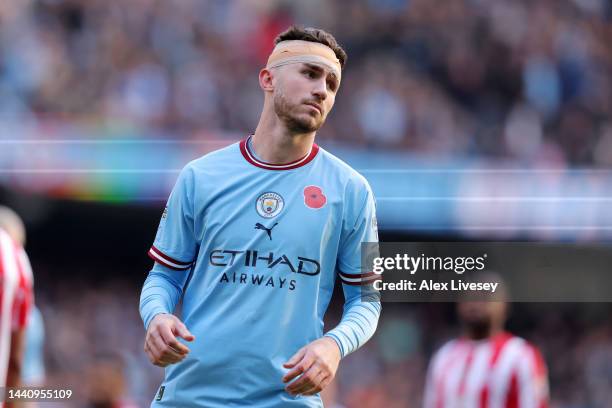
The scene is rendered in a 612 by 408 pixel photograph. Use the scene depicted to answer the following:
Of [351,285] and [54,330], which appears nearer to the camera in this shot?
[351,285]

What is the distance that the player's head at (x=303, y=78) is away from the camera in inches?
121

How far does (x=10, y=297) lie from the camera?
170 inches

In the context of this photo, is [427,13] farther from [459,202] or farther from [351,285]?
[351,285]

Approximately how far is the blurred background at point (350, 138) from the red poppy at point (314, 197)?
22.0 ft

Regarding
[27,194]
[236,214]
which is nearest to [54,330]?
[27,194]

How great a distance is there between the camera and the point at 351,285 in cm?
310

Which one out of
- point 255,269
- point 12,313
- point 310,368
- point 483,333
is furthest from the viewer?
point 483,333

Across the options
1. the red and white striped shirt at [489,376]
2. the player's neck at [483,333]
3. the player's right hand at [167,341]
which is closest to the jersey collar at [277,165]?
the player's right hand at [167,341]

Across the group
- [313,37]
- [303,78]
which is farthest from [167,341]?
[313,37]

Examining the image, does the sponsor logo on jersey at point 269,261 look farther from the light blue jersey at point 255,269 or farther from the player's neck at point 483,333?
the player's neck at point 483,333

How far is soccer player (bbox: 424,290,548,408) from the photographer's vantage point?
647 centimetres

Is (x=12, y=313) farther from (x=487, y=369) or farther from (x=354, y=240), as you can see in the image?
(x=487, y=369)

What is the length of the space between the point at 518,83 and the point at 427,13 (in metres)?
1.29

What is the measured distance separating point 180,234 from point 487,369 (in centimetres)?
396
